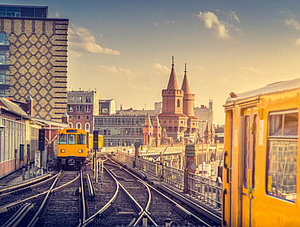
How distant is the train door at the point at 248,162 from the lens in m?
7.60

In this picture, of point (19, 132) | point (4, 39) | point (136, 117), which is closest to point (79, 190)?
point (19, 132)

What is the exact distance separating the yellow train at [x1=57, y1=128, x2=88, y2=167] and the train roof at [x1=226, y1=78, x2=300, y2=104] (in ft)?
76.6

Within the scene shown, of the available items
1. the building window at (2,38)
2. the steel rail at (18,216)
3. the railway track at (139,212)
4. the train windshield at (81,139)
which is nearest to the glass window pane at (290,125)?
the railway track at (139,212)

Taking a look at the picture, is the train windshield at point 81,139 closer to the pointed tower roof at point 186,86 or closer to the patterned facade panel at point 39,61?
the patterned facade panel at point 39,61

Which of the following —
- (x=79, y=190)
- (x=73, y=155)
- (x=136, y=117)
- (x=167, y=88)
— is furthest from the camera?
(x=167, y=88)

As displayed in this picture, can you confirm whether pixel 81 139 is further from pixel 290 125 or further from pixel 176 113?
pixel 176 113

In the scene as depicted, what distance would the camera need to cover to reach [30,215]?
13477 mm

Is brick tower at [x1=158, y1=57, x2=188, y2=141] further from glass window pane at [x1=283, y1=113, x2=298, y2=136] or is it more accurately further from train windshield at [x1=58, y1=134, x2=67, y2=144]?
glass window pane at [x1=283, y1=113, x2=298, y2=136]

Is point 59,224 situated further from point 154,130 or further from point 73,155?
point 154,130

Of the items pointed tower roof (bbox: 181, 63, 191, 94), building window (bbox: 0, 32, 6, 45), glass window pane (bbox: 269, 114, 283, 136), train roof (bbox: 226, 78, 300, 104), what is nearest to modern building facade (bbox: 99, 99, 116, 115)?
pointed tower roof (bbox: 181, 63, 191, 94)

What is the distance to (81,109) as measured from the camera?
112062 millimetres

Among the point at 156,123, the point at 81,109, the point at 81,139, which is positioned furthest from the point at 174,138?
the point at 81,139

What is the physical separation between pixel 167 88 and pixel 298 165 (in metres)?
127

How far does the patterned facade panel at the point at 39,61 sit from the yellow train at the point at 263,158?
66.7 m
